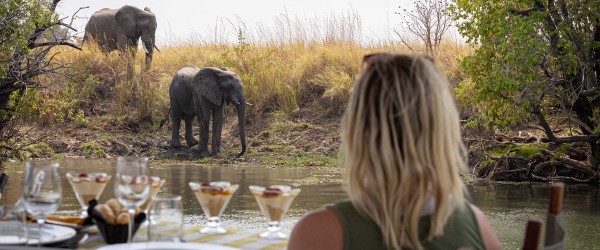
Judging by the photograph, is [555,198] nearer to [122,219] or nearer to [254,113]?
[122,219]

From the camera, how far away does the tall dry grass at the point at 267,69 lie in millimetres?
18375

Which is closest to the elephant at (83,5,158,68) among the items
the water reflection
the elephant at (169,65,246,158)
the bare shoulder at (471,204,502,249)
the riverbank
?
the riverbank

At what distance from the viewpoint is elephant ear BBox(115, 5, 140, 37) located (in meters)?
22.7

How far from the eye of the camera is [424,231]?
2.33 metres

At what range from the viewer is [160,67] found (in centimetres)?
2111

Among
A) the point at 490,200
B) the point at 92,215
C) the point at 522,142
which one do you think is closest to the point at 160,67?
the point at 522,142

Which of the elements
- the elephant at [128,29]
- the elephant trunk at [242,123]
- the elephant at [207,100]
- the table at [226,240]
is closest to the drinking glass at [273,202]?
the table at [226,240]

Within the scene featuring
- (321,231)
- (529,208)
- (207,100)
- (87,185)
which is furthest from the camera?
(207,100)

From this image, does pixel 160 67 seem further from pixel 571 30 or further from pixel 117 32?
pixel 571 30

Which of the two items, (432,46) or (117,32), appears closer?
(432,46)

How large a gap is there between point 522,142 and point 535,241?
10977 mm

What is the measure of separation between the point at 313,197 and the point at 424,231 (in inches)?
328

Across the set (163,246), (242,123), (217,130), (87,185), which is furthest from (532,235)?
(217,130)

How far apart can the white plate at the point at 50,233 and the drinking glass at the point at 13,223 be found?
0.03 metres
